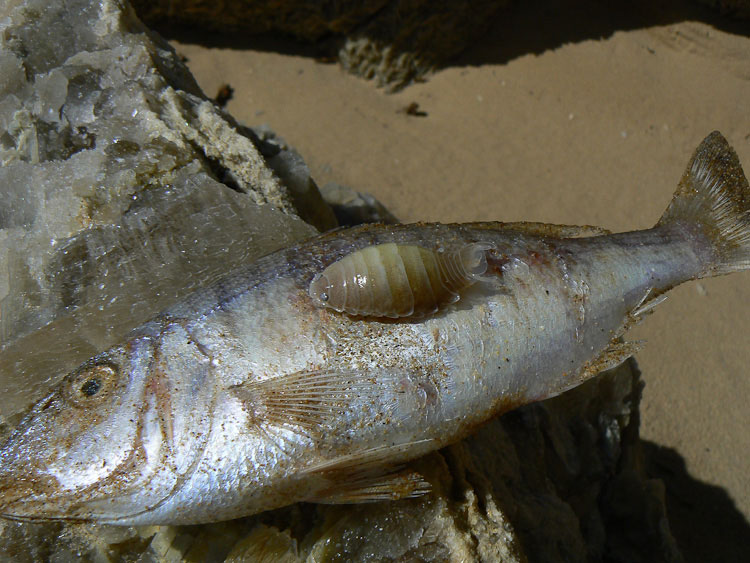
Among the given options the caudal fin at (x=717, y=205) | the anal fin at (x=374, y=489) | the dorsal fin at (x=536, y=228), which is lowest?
the anal fin at (x=374, y=489)

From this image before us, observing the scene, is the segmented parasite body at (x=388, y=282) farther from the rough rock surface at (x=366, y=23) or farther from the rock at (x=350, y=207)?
the rough rock surface at (x=366, y=23)

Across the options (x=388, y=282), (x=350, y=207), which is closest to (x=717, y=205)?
(x=388, y=282)

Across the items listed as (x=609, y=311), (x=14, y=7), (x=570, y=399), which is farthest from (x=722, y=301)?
(x=14, y=7)

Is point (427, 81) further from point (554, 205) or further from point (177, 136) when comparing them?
point (177, 136)

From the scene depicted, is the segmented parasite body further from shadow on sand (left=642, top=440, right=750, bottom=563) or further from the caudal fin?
shadow on sand (left=642, top=440, right=750, bottom=563)

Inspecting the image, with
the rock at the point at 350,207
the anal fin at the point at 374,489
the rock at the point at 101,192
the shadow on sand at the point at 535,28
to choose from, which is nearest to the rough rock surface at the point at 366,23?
the shadow on sand at the point at 535,28

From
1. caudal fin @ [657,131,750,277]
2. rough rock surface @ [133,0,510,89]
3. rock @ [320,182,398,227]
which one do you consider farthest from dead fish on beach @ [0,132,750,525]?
rough rock surface @ [133,0,510,89]
